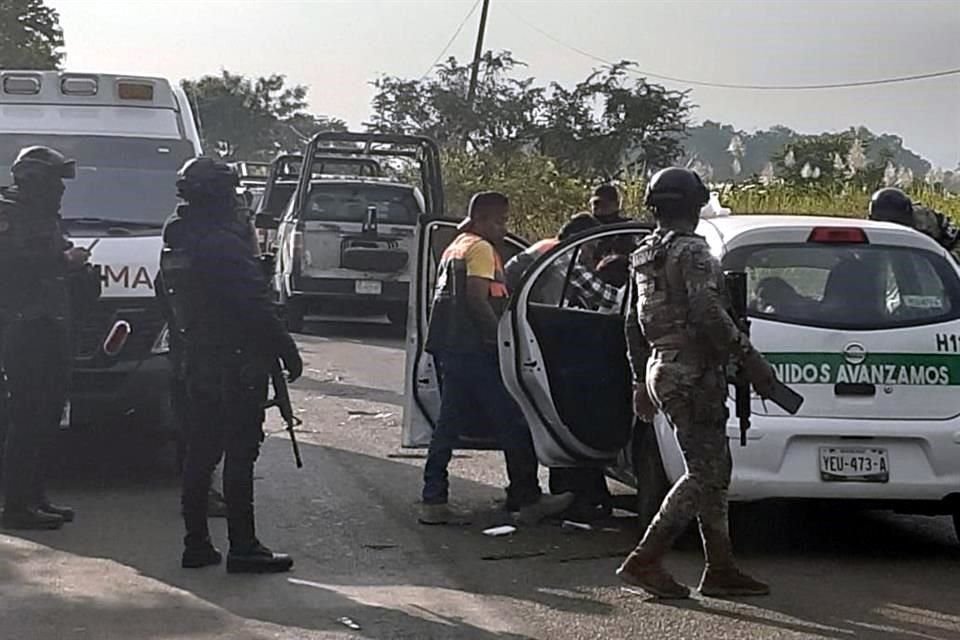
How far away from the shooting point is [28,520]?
28.6 ft

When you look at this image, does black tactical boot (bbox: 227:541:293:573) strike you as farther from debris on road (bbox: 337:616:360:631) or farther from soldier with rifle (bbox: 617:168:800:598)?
soldier with rifle (bbox: 617:168:800:598)

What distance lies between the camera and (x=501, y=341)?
866cm

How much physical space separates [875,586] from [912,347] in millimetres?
1126

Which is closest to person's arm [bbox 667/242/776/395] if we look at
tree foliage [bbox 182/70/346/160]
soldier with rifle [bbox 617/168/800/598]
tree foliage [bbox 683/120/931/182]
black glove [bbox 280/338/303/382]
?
soldier with rifle [bbox 617/168/800/598]

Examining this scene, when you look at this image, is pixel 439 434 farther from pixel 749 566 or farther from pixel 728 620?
pixel 728 620

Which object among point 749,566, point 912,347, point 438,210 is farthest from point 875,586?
point 438,210

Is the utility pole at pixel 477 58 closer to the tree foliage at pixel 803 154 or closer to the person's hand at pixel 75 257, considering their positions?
the tree foliage at pixel 803 154

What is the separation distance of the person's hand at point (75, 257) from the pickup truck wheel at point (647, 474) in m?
3.12

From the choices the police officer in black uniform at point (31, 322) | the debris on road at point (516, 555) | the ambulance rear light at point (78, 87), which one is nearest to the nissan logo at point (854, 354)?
the debris on road at point (516, 555)

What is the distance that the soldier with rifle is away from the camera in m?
6.92

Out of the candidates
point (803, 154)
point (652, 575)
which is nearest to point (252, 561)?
point (652, 575)

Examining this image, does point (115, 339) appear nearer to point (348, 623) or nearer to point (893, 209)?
point (348, 623)

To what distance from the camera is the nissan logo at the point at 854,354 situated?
7738 millimetres

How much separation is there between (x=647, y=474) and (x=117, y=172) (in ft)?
15.3
